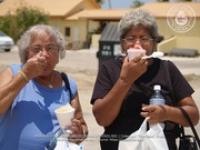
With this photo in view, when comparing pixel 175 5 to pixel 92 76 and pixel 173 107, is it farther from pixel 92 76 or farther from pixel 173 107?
pixel 173 107

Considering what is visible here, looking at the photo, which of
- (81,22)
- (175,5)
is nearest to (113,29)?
(175,5)

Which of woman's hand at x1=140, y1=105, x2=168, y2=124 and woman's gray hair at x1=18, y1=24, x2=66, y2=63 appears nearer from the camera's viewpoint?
woman's hand at x1=140, y1=105, x2=168, y2=124

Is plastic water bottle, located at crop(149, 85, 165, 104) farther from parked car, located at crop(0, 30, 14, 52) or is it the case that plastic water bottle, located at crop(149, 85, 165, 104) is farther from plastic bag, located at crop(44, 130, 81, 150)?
parked car, located at crop(0, 30, 14, 52)

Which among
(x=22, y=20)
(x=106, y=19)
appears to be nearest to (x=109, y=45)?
(x=106, y=19)

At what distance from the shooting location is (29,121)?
2750 mm

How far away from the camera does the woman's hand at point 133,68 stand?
2.56 meters

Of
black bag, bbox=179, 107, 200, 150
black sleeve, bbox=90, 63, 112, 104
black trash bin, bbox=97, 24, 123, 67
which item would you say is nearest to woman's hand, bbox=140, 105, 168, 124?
black bag, bbox=179, 107, 200, 150

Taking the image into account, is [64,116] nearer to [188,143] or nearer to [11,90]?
[11,90]

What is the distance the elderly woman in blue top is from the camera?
2590 mm

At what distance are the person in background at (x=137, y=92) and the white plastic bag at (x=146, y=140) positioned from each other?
0.07m

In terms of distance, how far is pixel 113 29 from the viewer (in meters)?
13.0

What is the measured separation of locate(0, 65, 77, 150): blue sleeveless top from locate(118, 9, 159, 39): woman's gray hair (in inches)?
24.7

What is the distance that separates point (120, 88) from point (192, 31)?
31760mm

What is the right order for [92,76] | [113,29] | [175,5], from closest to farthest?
[113,29] < [92,76] < [175,5]
